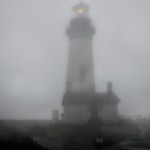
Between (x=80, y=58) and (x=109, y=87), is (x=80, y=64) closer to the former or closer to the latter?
(x=80, y=58)

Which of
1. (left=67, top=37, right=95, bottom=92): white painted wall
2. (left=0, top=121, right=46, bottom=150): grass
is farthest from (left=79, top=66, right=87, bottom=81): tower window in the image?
(left=0, top=121, right=46, bottom=150): grass

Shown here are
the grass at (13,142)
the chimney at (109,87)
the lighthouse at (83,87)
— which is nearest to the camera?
the grass at (13,142)

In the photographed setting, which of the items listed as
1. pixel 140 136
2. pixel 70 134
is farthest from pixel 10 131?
pixel 140 136

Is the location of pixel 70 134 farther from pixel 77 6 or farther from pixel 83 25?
pixel 77 6

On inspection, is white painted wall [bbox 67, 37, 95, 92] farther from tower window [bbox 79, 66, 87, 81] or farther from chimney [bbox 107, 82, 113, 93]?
chimney [bbox 107, 82, 113, 93]

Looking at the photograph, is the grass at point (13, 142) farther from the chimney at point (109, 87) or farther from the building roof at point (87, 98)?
the chimney at point (109, 87)

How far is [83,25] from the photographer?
117 feet

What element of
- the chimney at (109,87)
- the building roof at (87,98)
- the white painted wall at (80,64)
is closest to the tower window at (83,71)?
the white painted wall at (80,64)

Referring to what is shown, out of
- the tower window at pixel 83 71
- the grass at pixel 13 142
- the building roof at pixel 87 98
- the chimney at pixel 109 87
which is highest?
the tower window at pixel 83 71

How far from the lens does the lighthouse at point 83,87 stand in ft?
112

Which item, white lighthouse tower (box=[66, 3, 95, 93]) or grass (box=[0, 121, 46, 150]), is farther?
white lighthouse tower (box=[66, 3, 95, 93])

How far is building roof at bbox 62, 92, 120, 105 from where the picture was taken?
112ft

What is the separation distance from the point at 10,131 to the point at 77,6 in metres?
19.6

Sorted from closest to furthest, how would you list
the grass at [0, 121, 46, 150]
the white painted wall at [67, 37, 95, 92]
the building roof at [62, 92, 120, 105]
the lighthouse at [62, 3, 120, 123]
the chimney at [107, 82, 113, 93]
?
the grass at [0, 121, 46, 150]
the lighthouse at [62, 3, 120, 123]
the building roof at [62, 92, 120, 105]
the white painted wall at [67, 37, 95, 92]
the chimney at [107, 82, 113, 93]
